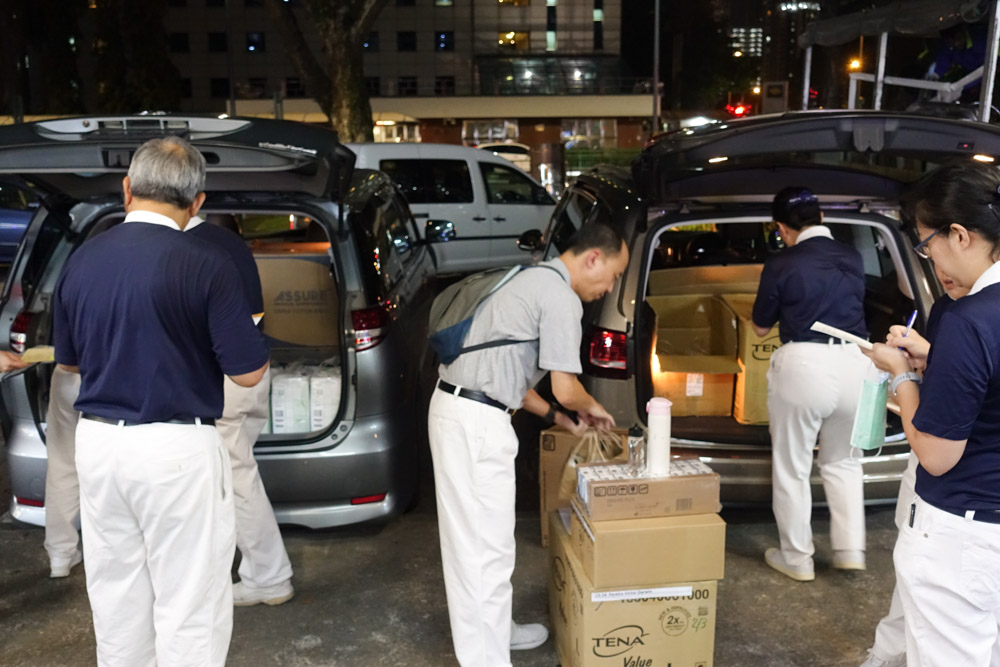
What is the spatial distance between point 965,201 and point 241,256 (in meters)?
2.63

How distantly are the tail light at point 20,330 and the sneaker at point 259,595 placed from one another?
1.53 meters

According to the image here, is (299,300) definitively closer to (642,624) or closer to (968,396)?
(642,624)

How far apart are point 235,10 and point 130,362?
165ft

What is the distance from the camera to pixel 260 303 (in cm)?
363

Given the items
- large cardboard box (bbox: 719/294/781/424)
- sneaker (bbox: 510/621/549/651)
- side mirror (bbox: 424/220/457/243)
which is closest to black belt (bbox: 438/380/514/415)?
sneaker (bbox: 510/621/549/651)

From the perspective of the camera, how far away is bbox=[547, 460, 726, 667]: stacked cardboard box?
2951 mm

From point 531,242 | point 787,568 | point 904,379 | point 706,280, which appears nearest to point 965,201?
point 904,379

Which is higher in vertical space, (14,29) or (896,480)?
(14,29)

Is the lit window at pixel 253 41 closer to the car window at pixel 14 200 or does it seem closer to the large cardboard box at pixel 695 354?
the car window at pixel 14 200

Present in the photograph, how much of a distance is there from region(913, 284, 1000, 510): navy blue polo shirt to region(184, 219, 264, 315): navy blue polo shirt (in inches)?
97.6

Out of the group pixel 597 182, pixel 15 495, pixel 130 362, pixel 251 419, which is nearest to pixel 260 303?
pixel 251 419

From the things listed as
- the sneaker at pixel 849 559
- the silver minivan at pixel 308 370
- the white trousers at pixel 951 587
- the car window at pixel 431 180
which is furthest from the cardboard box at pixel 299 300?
the car window at pixel 431 180

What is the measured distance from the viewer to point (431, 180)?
37.0ft

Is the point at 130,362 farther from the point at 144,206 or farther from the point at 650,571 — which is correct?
the point at 650,571
